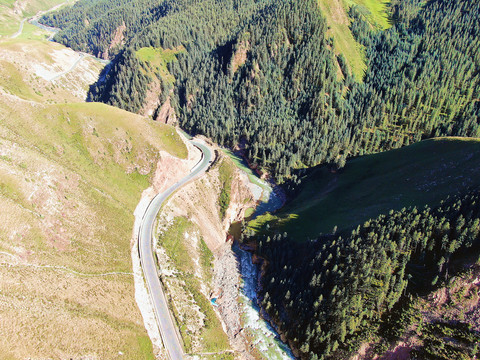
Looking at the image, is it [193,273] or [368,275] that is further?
[193,273]

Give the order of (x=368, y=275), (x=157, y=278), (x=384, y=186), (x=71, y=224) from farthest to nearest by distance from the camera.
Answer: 1. (x=384, y=186)
2. (x=157, y=278)
3. (x=71, y=224)
4. (x=368, y=275)

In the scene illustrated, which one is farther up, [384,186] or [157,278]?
[384,186]

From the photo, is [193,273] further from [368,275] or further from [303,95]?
[303,95]

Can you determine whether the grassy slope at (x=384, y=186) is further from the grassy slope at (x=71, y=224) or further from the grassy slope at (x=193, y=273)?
the grassy slope at (x=71, y=224)

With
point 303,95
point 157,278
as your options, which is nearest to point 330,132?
point 303,95

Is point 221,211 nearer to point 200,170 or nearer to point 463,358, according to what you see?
point 200,170

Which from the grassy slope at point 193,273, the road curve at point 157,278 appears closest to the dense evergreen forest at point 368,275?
the grassy slope at point 193,273

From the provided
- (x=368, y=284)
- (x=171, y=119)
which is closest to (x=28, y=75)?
(x=171, y=119)

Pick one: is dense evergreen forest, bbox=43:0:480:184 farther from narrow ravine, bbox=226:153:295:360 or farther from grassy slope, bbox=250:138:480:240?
narrow ravine, bbox=226:153:295:360

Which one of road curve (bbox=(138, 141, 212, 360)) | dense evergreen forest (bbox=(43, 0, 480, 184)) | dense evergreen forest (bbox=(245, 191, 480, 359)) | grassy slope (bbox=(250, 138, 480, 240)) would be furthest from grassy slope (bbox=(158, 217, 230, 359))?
dense evergreen forest (bbox=(43, 0, 480, 184))
